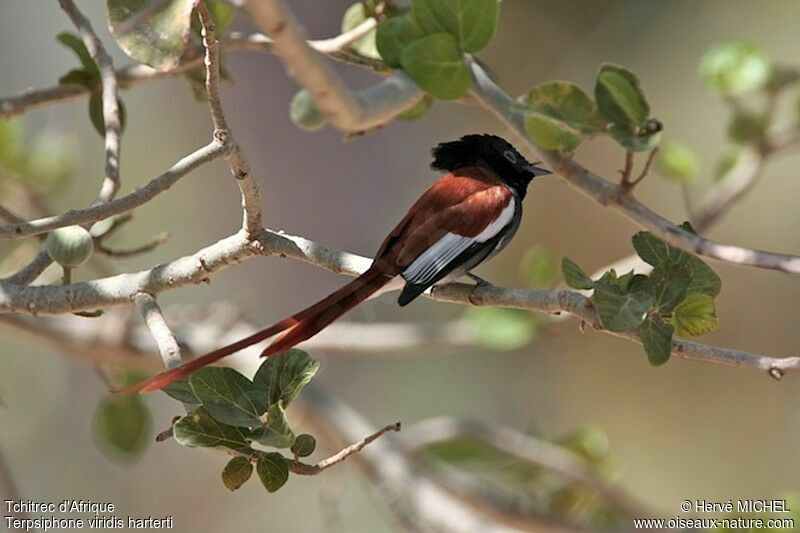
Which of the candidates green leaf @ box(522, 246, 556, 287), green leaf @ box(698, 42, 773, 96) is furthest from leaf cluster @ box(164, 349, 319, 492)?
green leaf @ box(698, 42, 773, 96)

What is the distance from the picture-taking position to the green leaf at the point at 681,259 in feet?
4.61

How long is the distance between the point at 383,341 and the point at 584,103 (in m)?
1.05

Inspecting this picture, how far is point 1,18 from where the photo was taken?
4285 millimetres

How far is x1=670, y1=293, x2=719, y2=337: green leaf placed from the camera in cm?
139

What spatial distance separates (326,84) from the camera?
4.25ft

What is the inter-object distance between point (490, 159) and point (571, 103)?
57 cm

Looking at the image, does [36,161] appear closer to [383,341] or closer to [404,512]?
[383,341]

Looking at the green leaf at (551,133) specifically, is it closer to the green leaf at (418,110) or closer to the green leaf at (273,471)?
the green leaf at (418,110)

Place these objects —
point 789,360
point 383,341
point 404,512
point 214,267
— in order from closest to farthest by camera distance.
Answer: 1. point 789,360
2. point 214,267
3. point 404,512
4. point 383,341

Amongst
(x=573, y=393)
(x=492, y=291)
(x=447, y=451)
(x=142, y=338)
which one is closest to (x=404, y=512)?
(x=447, y=451)

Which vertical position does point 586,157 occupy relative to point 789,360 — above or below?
above

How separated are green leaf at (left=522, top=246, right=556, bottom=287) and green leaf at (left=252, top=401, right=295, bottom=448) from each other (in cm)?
121

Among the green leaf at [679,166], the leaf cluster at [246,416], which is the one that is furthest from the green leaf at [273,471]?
the green leaf at [679,166]

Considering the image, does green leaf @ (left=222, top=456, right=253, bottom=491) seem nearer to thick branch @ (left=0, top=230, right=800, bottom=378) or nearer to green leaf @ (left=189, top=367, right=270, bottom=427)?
green leaf @ (left=189, top=367, right=270, bottom=427)
